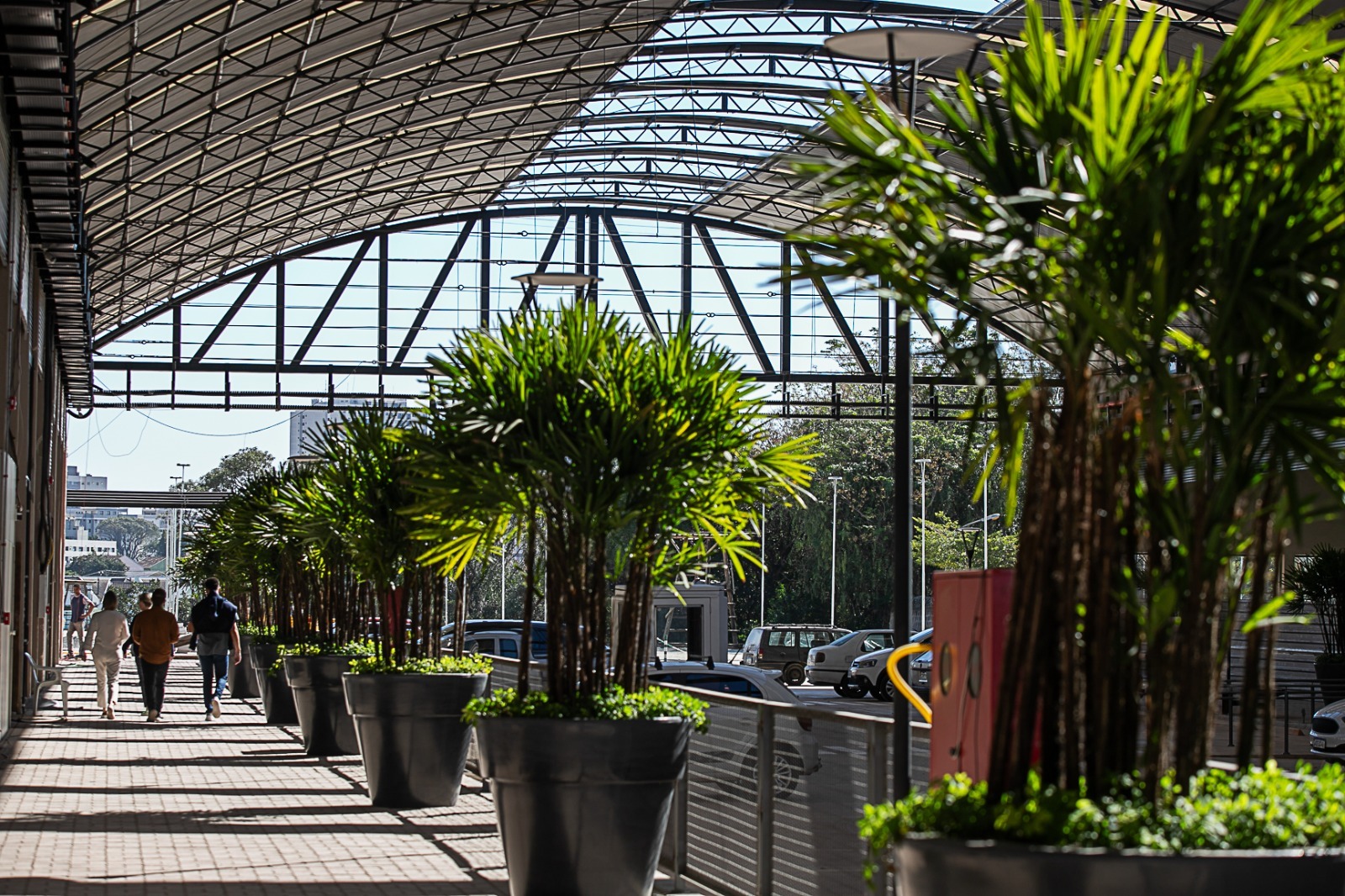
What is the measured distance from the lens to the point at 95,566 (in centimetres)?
18512

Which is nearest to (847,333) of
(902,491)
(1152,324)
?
(902,491)

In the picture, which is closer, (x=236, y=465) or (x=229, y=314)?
(x=229, y=314)

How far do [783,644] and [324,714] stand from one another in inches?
1182

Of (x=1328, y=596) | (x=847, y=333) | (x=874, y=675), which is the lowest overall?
(x=874, y=675)

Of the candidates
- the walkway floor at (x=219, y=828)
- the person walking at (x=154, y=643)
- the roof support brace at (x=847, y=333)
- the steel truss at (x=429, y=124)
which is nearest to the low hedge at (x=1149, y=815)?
the walkway floor at (x=219, y=828)

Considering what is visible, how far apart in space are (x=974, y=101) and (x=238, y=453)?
115092 mm

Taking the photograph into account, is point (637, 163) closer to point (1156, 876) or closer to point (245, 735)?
point (245, 735)

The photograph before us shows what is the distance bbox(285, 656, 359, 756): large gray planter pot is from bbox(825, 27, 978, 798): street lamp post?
9.51m

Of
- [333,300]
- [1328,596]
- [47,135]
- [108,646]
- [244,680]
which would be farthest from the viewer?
[333,300]

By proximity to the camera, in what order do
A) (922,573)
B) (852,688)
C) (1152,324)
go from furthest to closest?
(922,573) < (852,688) < (1152,324)

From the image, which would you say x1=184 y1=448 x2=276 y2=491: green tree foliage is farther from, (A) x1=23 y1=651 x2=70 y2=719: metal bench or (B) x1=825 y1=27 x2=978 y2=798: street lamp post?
(B) x1=825 y1=27 x2=978 y2=798: street lamp post

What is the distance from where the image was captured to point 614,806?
24.1ft

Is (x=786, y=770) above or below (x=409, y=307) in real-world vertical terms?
below

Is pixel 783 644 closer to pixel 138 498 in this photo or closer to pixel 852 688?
pixel 852 688
